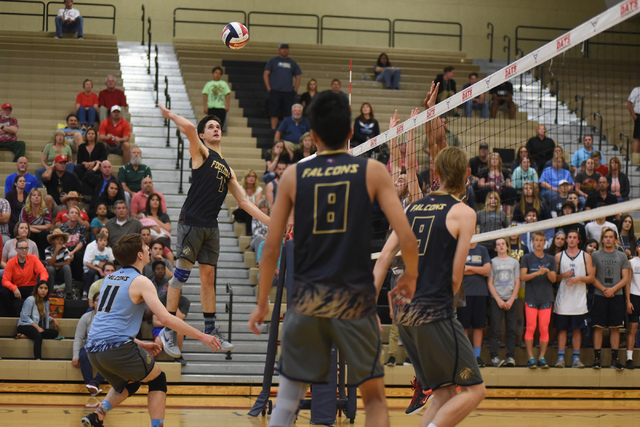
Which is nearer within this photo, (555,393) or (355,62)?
(555,393)

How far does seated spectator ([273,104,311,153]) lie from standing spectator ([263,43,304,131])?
983 mm

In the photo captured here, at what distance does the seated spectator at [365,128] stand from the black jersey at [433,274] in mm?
11012

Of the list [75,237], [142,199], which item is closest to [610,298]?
[142,199]

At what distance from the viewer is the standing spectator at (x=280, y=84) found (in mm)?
17484

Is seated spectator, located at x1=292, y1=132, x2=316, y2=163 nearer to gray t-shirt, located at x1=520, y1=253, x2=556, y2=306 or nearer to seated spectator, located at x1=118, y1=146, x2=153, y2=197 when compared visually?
seated spectator, located at x1=118, y1=146, x2=153, y2=197

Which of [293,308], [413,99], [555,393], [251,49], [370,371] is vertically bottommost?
[555,393]

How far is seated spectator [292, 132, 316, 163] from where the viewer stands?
1451cm

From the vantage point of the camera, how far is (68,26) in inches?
814

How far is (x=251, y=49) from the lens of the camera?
846 inches

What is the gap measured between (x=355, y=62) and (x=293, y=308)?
726 inches

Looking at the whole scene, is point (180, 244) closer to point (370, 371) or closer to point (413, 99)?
point (370, 371)

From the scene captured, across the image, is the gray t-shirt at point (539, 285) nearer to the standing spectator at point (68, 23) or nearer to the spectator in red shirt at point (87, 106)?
the spectator in red shirt at point (87, 106)

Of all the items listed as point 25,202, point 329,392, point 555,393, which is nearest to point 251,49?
point 25,202

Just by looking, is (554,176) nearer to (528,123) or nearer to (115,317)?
(528,123)
